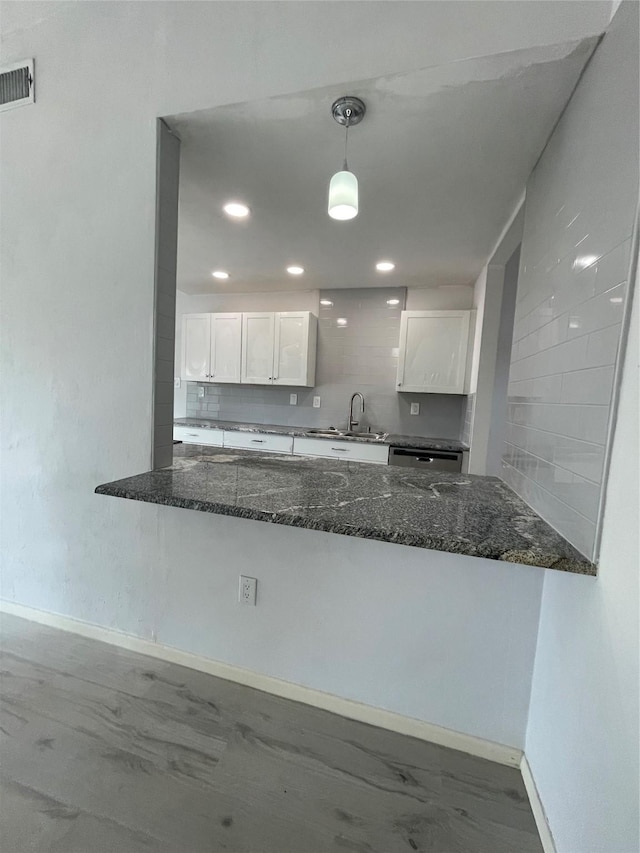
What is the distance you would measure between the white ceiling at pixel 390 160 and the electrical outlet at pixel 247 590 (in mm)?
1882

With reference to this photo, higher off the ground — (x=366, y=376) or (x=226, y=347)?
(x=226, y=347)

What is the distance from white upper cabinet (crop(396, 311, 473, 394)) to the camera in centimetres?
312

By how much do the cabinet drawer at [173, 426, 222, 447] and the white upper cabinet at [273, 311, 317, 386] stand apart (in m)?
0.82

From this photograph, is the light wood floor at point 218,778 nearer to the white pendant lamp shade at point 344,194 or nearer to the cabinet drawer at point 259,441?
the white pendant lamp shade at point 344,194

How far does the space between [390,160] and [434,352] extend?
1.84 m

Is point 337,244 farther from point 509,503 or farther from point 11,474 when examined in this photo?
point 11,474

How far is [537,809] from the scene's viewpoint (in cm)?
111

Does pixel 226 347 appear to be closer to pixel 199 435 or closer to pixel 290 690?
pixel 199 435

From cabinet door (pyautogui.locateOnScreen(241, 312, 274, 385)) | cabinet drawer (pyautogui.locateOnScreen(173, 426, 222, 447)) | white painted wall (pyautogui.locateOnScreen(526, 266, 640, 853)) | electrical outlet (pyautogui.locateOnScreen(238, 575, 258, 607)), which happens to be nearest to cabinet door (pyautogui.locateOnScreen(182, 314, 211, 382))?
cabinet door (pyautogui.locateOnScreen(241, 312, 274, 385))

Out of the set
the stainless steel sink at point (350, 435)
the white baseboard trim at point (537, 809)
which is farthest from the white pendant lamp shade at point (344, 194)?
the stainless steel sink at point (350, 435)

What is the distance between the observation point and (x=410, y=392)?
3.52m

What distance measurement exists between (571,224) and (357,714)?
1939mm

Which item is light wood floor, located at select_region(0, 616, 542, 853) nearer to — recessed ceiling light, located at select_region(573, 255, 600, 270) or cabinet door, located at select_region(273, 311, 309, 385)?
recessed ceiling light, located at select_region(573, 255, 600, 270)

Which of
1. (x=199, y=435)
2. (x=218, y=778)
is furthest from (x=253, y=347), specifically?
(x=218, y=778)
